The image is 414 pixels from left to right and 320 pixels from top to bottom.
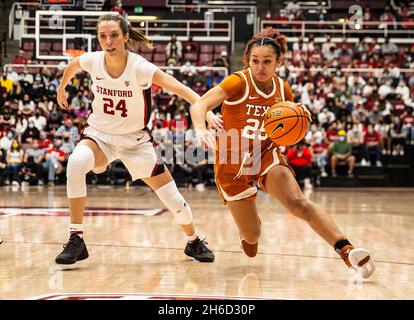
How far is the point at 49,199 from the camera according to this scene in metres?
12.5

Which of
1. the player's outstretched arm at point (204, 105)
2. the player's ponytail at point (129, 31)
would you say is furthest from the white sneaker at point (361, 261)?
the player's ponytail at point (129, 31)

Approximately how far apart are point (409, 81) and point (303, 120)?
16.3m

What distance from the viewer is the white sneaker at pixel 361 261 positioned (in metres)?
4.76

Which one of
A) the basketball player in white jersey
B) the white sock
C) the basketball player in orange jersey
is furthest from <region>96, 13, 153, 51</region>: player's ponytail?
the white sock

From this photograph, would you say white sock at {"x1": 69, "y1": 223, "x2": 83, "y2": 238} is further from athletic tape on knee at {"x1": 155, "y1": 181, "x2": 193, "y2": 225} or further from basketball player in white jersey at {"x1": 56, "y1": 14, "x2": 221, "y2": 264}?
athletic tape on knee at {"x1": 155, "y1": 181, "x2": 193, "y2": 225}

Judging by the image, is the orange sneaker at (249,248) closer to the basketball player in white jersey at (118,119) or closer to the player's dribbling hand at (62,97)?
the basketball player in white jersey at (118,119)

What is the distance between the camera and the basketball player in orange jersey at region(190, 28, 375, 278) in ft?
16.7

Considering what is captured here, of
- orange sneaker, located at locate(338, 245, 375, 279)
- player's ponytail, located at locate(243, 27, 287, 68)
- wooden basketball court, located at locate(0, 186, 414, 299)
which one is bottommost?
wooden basketball court, located at locate(0, 186, 414, 299)

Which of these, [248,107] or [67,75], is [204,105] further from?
[67,75]

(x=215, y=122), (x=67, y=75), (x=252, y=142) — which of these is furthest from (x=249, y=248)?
(x=67, y=75)

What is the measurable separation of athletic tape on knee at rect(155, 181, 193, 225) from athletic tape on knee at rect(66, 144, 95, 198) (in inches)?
26.1

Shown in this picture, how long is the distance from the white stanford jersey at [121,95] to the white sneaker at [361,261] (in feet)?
6.80

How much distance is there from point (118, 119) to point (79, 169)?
54 cm

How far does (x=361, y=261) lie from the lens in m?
4.77
